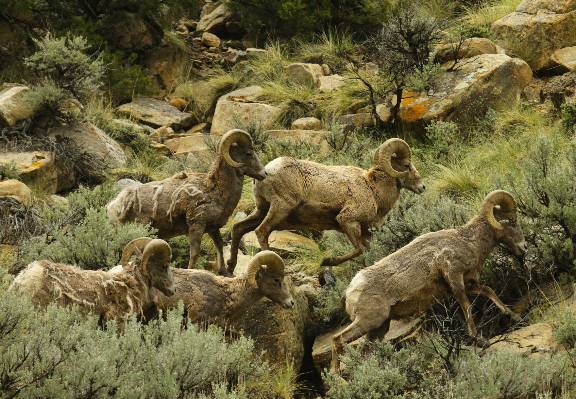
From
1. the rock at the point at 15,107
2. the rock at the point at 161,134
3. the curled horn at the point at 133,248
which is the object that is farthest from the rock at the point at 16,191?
the curled horn at the point at 133,248

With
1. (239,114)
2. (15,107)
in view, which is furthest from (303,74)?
(15,107)

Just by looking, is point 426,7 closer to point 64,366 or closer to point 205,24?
point 205,24

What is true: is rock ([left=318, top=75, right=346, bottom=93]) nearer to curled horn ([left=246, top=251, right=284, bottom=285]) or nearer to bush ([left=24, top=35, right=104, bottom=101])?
bush ([left=24, top=35, right=104, bottom=101])

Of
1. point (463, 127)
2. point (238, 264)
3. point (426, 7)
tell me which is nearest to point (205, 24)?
point (426, 7)

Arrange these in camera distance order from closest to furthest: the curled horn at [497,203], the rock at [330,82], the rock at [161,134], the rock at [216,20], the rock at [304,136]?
the curled horn at [497,203], the rock at [304,136], the rock at [161,134], the rock at [330,82], the rock at [216,20]

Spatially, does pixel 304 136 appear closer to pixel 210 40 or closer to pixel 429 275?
pixel 210 40

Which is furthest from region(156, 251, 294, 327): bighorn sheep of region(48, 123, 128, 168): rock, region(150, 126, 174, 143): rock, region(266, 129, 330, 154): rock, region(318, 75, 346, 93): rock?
region(318, 75, 346, 93): rock

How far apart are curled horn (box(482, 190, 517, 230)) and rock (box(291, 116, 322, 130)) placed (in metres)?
8.17

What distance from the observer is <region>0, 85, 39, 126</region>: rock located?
15.7 metres

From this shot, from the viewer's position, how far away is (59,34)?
18828 millimetres

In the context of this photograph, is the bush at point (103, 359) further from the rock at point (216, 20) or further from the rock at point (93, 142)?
the rock at point (216, 20)

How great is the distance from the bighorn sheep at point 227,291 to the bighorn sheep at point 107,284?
209 mm

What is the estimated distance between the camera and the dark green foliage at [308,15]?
2147 centimetres

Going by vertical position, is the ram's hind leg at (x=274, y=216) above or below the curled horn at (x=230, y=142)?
below
